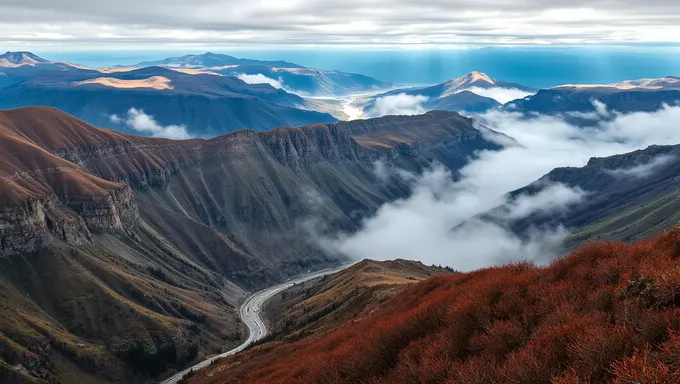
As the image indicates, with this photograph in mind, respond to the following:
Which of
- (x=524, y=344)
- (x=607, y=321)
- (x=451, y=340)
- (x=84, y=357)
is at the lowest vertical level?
(x=84, y=357)

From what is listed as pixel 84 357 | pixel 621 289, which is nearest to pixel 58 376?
pixel 84 357

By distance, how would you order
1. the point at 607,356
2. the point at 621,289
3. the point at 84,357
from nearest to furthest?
the point at 607,356
the point at 621,289
the point at 84,357

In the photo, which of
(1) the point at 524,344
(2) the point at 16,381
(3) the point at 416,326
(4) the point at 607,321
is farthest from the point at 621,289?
(2) the point at 16,381

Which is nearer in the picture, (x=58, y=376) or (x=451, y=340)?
(x=451, y=340)

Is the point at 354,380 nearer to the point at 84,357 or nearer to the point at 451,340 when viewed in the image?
the point at 451,340

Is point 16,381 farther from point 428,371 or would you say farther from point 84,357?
point 428,371

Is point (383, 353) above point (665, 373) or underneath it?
underneath

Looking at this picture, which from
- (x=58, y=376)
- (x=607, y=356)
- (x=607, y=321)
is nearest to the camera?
(x=607, y=356)
